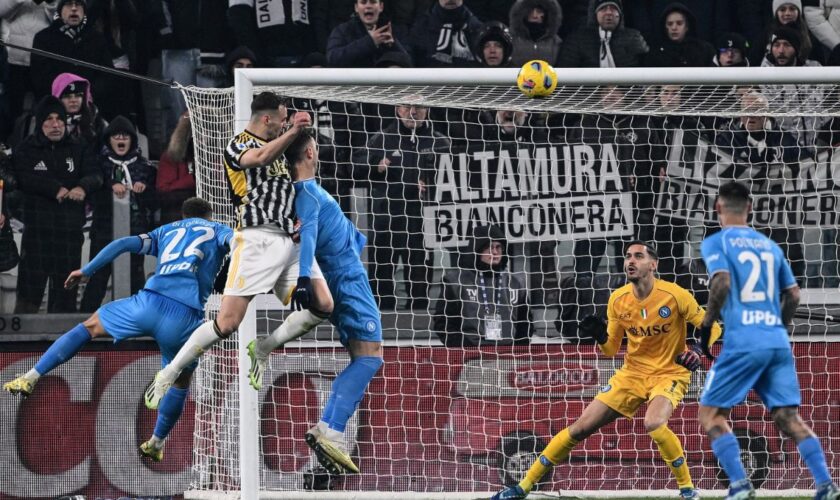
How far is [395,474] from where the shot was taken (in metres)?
10.9

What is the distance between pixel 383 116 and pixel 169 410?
318 centimetres

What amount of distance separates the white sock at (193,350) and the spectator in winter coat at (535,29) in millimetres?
4559

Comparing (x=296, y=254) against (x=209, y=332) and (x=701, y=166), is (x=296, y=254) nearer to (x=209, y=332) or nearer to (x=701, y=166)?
(x=209, y=332)

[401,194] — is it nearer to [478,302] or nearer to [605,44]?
[478,302]

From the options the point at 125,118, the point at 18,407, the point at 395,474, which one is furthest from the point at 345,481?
the point at 125,118

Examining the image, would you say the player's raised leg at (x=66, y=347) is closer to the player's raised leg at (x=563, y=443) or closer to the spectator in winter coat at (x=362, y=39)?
the player's raised leg at (x=563, y=443)

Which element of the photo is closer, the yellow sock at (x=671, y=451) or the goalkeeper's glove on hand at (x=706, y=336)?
the goalkeeper's glove on hand at (x=706, y=336)

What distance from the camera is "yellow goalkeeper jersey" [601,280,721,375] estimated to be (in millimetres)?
9469

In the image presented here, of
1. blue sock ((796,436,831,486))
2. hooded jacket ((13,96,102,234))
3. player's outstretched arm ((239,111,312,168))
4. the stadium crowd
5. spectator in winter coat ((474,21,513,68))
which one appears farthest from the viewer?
spectator in winter coat ((474,21,513,68))

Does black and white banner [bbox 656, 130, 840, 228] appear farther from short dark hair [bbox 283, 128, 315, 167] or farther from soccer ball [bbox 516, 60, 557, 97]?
short dark hair [bbox 283, 128, 315, 167]

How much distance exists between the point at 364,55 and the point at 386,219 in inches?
60.5

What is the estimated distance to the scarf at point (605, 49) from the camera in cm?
1180

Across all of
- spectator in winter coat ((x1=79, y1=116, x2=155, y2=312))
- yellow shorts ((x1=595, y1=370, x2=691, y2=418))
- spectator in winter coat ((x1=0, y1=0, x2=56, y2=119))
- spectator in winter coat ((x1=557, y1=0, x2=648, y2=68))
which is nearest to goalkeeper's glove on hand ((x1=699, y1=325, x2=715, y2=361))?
yellow shorts ((x1=595, y1=370, x2=691, y2=418))

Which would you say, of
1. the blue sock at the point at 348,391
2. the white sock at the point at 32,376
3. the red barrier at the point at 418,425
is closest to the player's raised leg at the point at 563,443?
the red barrier at the point at 418,425
